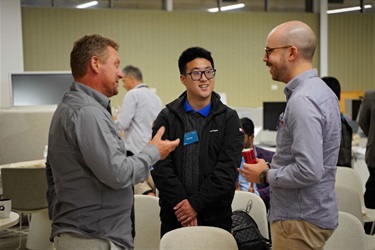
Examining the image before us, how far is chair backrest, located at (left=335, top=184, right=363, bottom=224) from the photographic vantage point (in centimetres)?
345

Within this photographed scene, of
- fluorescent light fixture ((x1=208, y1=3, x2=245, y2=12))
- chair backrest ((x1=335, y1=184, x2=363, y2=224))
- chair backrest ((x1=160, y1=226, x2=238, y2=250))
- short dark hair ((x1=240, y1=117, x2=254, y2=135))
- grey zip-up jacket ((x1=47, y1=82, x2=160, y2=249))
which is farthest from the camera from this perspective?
fluorescent light fixture ((x1=208, y1=3, x2=245, y2=12))

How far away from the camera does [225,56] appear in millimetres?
11359

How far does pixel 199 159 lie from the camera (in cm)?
265

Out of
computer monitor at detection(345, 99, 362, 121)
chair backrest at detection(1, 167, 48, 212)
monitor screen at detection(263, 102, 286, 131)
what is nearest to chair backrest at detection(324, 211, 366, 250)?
chair backrest at detection(1, 167, 48, 212)

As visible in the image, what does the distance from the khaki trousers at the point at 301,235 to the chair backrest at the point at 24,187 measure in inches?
108

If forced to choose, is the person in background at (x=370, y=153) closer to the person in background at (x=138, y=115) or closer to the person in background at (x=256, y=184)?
the person in background at (x=256, y=184)

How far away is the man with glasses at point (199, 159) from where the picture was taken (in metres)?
2.63

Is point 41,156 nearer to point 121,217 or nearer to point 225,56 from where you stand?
point 121,217

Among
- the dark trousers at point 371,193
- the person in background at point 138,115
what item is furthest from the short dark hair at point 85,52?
the person in background at point 138,115

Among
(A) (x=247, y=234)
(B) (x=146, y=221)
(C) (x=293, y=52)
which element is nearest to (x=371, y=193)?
(A) (x=247, y=234)

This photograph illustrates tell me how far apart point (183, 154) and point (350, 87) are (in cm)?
1027

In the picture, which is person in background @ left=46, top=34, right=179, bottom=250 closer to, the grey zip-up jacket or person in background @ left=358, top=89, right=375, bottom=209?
the grey zip-up jacket

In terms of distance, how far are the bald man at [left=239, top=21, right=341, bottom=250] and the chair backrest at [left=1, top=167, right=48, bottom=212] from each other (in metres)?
2.69

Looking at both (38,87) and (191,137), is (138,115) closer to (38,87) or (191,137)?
(38,87)
